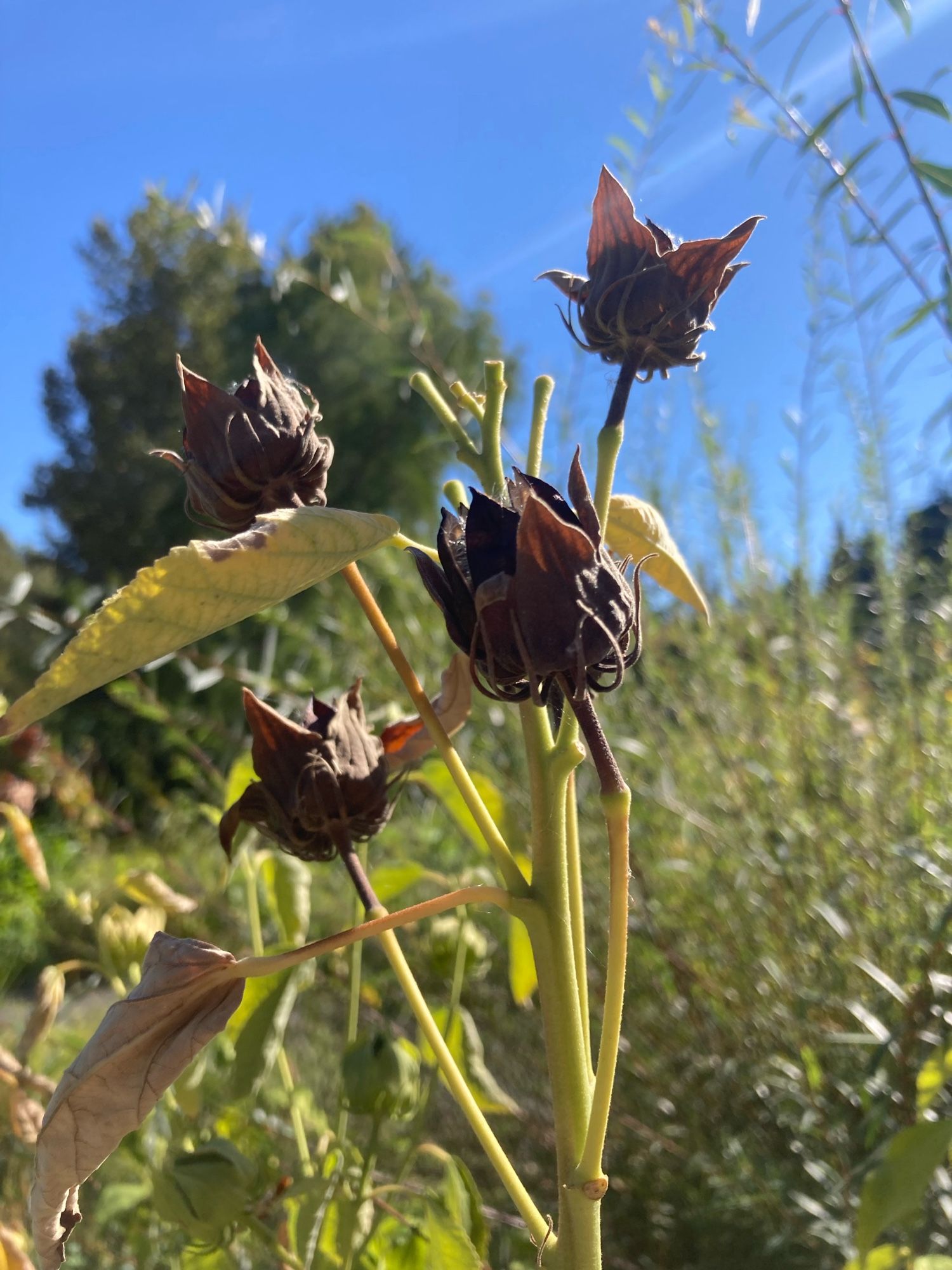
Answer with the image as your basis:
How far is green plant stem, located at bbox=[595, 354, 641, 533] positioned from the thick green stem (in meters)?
0.07

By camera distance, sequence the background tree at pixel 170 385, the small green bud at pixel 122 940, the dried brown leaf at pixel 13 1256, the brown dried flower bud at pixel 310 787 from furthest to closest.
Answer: the background tree at pixel 170 385, the small green bud at pixel 122 940, the dried brown leaf at pixel 13 1256, the brown dried flower bud at pixel 310 787

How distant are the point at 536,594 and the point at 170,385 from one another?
6.10 metres

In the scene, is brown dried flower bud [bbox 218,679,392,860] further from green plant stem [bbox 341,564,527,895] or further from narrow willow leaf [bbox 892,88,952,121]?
narrow willow leaf [bbox 892,88,952,121]

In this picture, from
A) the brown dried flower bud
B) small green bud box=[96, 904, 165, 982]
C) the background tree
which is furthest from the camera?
the background tree

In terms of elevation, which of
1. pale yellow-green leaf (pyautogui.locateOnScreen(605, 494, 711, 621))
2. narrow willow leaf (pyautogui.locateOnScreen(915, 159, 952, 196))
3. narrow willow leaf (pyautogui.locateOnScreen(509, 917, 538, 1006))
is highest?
narrow willow leaf (pyautogui.locateOnScreen(915, 159, 952, 196))

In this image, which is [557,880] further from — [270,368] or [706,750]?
[706,750]

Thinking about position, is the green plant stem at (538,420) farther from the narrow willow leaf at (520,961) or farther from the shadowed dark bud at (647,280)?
the narrow willow leaf at (520,961)

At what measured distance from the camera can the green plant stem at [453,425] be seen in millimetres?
252

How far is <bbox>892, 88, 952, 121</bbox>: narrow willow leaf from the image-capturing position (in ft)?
1.37

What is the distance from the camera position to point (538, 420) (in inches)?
10.6

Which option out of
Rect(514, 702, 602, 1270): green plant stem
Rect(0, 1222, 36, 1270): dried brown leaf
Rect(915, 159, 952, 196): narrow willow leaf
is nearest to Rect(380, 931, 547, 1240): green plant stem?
Rect(514, 702, 602, 1270): green plant stem

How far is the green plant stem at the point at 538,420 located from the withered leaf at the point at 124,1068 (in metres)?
0.17

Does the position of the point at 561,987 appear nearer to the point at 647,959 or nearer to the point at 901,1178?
the point at 901,1178

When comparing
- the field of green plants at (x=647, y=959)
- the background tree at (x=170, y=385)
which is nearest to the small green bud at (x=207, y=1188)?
the field of green plants at (x=647, y=959)
